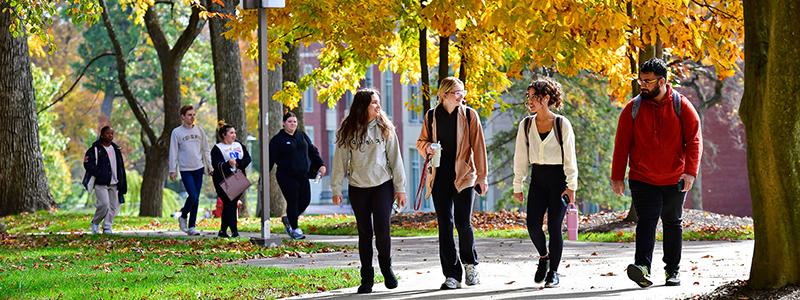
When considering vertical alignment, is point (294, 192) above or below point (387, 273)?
above

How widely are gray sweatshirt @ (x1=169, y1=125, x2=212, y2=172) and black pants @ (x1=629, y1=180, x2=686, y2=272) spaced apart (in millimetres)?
8880

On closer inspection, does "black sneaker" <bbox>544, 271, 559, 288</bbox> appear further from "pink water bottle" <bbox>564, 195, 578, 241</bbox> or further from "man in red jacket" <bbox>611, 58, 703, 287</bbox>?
"pink water bottle" <bbox>564, 195, 578, 241</bbox>

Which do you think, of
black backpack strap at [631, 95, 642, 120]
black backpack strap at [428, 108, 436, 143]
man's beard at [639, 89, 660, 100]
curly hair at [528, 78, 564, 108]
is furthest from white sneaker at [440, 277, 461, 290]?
man's beard at [639, 89, 660, 100]

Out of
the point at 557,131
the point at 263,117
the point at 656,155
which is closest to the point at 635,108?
Result: the point at 656,155

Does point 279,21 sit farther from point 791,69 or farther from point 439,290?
point 791,69

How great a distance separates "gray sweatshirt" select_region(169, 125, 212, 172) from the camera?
63.2ft

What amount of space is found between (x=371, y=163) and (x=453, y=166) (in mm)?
646

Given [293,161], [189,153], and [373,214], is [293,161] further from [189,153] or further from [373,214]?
[373,214]

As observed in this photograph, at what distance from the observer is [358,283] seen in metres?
12.2

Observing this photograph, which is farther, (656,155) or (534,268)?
(534,268)

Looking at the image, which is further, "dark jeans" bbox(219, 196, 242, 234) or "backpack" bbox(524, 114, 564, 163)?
"dark jeans" bbox(219, 196, 242, 234)

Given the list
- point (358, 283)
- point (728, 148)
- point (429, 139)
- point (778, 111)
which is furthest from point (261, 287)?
point (728, 148)

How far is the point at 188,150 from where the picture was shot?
19266mm

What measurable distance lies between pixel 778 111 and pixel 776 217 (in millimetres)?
721
